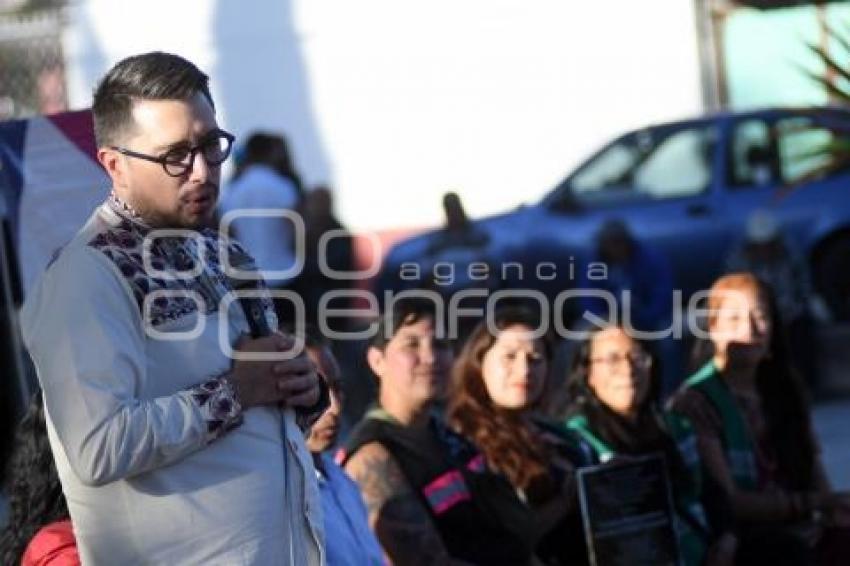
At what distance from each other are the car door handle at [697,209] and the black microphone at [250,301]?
10.3 metres

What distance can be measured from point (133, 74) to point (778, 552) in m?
3.67

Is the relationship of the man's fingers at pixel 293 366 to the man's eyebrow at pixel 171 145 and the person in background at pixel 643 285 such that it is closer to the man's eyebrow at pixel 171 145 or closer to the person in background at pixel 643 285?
the man's eyebrow at pixel 171 145

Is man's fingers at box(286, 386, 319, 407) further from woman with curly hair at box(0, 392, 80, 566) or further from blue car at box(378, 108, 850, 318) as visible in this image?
blue car at box(378, 108, 850, 318)

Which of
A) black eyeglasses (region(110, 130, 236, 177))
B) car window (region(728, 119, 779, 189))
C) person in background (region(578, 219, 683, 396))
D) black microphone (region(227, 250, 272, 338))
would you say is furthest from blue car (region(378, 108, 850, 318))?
black eyeglasses (region(110, 130, 236, 177))

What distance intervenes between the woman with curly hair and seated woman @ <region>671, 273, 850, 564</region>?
2829mm

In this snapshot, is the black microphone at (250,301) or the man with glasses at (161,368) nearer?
the man with glasses at (161,368)

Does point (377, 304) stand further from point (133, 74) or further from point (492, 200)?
point (133, 74)

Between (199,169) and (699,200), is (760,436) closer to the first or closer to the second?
(199,169)

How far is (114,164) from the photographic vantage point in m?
3.50

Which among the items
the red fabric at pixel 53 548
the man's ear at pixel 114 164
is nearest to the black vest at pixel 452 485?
the red fabric at pixel 53 548

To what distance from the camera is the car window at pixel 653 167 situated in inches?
546

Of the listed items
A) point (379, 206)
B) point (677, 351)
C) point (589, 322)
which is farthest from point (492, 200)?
point (589, 322)

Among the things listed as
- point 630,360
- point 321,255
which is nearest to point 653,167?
point 321,255

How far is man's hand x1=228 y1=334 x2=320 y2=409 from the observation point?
3451 mm
